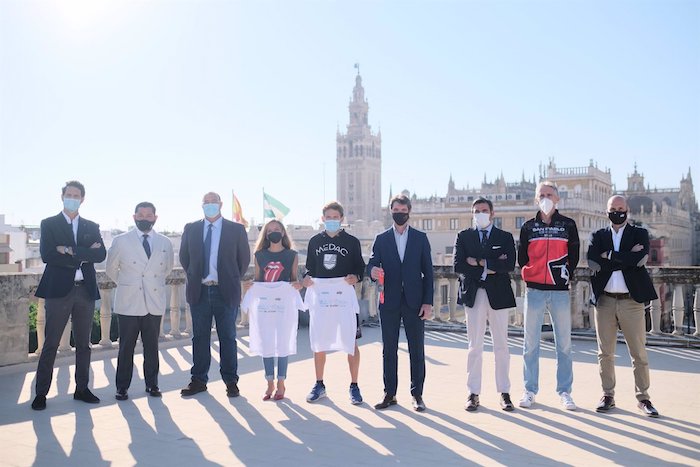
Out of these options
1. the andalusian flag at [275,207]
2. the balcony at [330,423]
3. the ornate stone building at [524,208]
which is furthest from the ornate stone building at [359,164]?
the balcony at [330,423]

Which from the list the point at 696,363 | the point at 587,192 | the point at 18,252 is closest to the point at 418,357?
the point at 696,363

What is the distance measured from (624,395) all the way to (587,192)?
79.8 m

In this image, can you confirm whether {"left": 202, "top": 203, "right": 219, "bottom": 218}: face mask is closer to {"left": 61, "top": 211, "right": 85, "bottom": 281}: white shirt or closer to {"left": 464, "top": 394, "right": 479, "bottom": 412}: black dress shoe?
{"left": 61, "top": 211, "right": 85, "bottom": 281}: white shirt

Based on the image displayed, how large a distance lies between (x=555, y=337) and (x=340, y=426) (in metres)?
2.40

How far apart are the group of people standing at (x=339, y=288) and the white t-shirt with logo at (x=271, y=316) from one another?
0.4 inches

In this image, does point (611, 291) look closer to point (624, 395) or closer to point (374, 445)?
point (624, 395)

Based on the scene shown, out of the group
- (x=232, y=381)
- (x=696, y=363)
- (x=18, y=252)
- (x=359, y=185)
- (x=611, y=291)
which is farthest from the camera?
(x=359, y=185)

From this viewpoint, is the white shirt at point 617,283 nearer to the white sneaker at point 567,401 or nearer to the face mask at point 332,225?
the white sneaker at point 567,401

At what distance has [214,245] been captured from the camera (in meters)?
7.36

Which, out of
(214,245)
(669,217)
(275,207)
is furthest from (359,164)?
(214,245)

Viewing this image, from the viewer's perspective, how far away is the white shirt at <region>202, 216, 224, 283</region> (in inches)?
289

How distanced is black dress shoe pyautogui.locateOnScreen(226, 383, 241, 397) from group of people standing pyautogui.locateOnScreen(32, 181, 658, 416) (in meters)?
0.01

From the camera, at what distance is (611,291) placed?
258 inches

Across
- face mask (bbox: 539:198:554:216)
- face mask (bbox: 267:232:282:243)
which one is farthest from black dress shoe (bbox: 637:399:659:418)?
face mask (bbox: 267:232:282:243)
